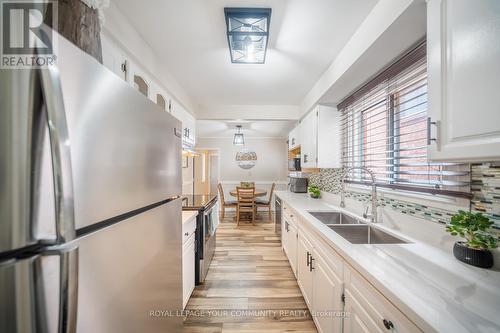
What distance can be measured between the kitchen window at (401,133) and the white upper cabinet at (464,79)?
0.46 ft

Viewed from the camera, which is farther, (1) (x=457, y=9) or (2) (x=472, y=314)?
(1) (x=457, y=9)

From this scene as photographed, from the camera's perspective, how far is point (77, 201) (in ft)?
1.48

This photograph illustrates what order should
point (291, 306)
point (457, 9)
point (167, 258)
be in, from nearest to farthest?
1. point (457, 9)
2. point (167, 258)
3. point (291, 306)

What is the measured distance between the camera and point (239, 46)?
5.57ft

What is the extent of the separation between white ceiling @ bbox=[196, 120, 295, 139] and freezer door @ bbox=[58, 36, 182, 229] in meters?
4.12

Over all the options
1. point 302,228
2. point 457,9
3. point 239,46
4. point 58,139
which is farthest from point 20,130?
point 302,228

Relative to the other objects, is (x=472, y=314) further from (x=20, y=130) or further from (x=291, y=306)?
(x=291, y=306)

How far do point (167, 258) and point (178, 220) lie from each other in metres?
0.23

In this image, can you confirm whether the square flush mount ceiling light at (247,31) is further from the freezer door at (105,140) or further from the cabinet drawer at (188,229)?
the cabinet drawer at (188,229)

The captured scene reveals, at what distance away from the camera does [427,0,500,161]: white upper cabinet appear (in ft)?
2.28

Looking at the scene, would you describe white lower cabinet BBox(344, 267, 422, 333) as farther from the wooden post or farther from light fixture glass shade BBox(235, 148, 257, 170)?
light fixture glass shade BBox(235, 148, 257, 170)

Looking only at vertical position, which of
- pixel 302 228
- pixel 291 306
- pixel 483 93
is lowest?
pixel 291 306

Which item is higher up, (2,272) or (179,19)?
(179,19)

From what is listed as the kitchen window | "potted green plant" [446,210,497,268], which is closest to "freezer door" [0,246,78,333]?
the kitchen window
